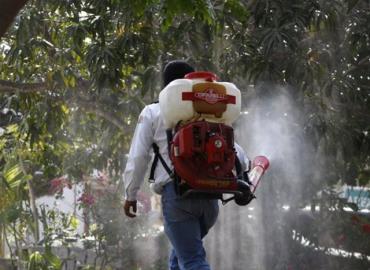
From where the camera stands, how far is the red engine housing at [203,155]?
3.98 metres

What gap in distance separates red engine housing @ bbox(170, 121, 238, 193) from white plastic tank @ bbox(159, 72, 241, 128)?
61mm

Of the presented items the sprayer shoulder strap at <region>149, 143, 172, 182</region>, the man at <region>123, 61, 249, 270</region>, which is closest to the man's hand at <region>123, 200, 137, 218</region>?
the man at <region>123, 61, 249, 270</region>

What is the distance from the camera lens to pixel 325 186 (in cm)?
823

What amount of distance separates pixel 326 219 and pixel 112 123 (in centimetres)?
240

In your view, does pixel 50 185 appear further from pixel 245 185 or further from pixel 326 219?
pixel 245 185

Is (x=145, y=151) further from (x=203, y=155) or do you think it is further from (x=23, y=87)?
(x=23, y=87)

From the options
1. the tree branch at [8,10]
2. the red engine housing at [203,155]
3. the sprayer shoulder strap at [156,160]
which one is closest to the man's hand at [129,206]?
the sprayer shoulder strap at [156,160]

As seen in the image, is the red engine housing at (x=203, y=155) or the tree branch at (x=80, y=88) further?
the tree branch at (x=80, y=88)

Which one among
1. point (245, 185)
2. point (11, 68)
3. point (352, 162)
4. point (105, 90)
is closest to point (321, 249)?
point (352, 162)

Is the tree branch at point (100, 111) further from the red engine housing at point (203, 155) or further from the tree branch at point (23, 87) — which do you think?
the red engine housing at point (203, 155)

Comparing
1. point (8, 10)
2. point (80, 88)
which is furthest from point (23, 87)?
point (8, 10)

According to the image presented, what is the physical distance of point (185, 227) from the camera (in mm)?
4203

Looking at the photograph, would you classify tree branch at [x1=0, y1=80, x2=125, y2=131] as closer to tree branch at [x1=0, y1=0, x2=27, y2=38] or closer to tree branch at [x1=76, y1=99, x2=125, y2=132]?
tree branch at [x1=76, y1=99, x2=125, y2=132]

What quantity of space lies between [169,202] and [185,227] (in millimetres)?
155
